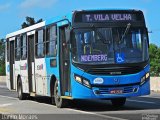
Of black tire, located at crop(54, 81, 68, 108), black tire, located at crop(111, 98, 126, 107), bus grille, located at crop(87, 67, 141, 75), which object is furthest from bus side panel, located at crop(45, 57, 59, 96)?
black tire, located at crop(111, 98, 126, 107)

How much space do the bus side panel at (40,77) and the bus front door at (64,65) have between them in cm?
220

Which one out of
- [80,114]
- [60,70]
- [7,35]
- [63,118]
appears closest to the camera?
[63,118]

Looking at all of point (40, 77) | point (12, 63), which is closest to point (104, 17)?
point (40, 77)

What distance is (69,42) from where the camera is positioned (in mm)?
16484

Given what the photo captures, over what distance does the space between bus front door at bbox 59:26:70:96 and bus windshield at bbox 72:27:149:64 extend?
2.49ft

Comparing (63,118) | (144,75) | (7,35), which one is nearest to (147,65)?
(144,75)

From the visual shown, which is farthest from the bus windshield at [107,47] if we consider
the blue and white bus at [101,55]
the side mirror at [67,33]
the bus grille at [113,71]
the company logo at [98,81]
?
the company logo at [98,81]

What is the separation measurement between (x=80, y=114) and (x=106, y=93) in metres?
1.29

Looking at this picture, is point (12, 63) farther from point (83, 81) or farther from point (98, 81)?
point (98, 81)

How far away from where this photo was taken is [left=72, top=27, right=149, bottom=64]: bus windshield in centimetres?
1620

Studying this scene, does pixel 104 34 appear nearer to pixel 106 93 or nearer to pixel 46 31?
pixel 106 93

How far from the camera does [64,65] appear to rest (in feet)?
56.6

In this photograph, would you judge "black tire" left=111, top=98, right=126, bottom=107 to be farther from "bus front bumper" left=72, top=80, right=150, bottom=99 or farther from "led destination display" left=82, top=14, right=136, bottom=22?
"led destination display" left=82, top=14, right=136, bottom=22

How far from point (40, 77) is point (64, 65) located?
331cm
